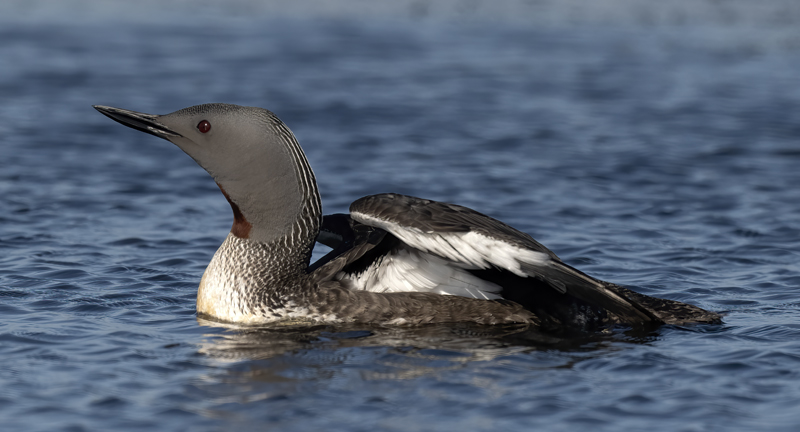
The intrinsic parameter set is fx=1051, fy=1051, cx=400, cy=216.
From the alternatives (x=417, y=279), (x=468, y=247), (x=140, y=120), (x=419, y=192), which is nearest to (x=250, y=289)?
(x=417, y=279)

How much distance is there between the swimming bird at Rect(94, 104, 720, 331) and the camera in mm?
5895

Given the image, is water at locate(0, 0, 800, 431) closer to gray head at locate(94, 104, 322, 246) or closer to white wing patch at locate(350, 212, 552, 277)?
white wing patch at locate(350, 212, 552, 277)

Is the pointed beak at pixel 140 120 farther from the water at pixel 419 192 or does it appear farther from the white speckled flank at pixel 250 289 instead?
the water at pixel 419 192

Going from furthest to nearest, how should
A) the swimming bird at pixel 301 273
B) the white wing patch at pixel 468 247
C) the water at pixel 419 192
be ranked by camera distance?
1. the swimming bird at pixel 301 273
2. the white wing patch at pixel 468 247
3. the water at pixel 419 192

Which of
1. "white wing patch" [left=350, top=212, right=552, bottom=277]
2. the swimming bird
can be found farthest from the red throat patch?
"white wing patch" [left=350, top=212, right=552, bottom=277]

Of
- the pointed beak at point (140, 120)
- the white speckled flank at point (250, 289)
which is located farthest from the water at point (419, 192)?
the pointed beak at point (140, 120)

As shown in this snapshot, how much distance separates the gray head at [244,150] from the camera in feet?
19.4

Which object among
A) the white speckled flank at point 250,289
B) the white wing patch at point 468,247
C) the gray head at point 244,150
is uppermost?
the gray head at point 244,150

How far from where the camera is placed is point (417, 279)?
6.01 meters

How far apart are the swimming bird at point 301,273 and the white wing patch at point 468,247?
34 centimetres

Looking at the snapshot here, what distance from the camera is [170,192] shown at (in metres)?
9.24

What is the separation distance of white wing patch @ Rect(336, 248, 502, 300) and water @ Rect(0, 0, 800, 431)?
0.28 metres

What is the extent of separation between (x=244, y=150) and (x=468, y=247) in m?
1.44

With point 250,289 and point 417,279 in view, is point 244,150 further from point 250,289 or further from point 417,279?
point 417,279
